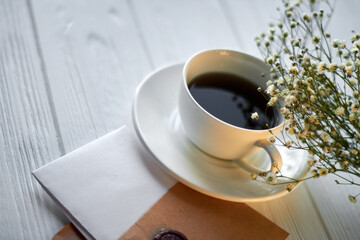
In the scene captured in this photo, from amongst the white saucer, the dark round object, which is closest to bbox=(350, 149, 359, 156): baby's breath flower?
the white saucer

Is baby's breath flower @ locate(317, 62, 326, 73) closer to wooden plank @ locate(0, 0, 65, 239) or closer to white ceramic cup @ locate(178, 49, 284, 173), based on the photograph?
white ceramic cup @ locate(178, 49, 284, 173)

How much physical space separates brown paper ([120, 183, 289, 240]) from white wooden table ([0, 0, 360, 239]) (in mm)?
52

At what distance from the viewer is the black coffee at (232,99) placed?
2.12ft

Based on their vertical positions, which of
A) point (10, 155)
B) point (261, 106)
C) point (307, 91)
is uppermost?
point (307, 91)

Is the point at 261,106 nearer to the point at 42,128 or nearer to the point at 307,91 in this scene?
the point at 307,91

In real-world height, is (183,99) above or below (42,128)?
above

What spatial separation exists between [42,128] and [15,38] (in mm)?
218

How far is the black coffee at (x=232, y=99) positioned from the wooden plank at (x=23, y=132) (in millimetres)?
255

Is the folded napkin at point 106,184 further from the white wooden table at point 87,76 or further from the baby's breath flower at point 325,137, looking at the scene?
the baby's breath flower at point 325,137

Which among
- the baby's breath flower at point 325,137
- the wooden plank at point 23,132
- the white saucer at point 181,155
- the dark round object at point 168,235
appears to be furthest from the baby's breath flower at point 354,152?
the wooden plank at point 23,132

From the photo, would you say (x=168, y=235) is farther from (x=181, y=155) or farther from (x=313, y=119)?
(x=313, y=119)

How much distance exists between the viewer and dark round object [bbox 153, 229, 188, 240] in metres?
0.53

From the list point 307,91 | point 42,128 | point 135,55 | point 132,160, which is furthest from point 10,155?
point 307,91

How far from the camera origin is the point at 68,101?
70cm
